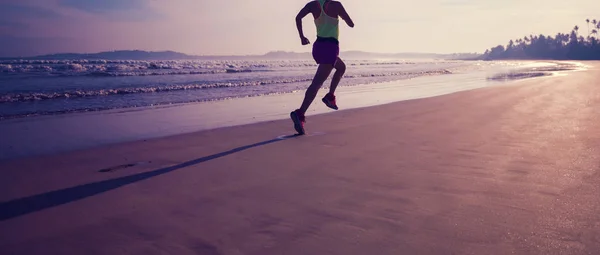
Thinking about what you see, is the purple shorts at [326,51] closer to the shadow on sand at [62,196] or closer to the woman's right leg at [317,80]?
the woman's right leg at [317,80]

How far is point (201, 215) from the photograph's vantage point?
2645 mm

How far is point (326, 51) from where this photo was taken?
5770 millimetres

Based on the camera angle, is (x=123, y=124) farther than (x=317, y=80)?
Yes

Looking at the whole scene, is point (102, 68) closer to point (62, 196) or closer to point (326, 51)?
point (326, 51)

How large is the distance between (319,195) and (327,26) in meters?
3.28

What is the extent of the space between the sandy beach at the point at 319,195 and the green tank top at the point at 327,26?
1.35m

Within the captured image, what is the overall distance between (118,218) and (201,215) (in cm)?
48

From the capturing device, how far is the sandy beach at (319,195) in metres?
2.22

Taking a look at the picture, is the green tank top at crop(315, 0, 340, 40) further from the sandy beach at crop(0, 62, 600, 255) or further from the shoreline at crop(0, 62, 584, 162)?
the shoreline at crop(0, 62, 584, 162)

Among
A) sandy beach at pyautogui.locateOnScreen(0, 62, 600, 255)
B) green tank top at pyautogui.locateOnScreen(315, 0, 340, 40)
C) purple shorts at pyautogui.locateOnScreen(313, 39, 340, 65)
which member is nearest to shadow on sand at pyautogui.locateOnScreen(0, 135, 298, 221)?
sandy beach at pyautogui.locateOnScreen(0, 62, 600, 255)

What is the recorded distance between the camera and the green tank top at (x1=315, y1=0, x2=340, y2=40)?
5715mm

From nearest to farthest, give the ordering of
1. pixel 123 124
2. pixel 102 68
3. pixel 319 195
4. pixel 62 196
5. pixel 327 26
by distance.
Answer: pixel 319 195
pixel 62 196
pixel 327 26
pixel 123 124
pixel 102 68

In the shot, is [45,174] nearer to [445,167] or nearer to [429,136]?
[445,167]

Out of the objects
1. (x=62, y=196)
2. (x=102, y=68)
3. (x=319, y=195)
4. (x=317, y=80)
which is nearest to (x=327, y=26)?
(x=317, y=80)
